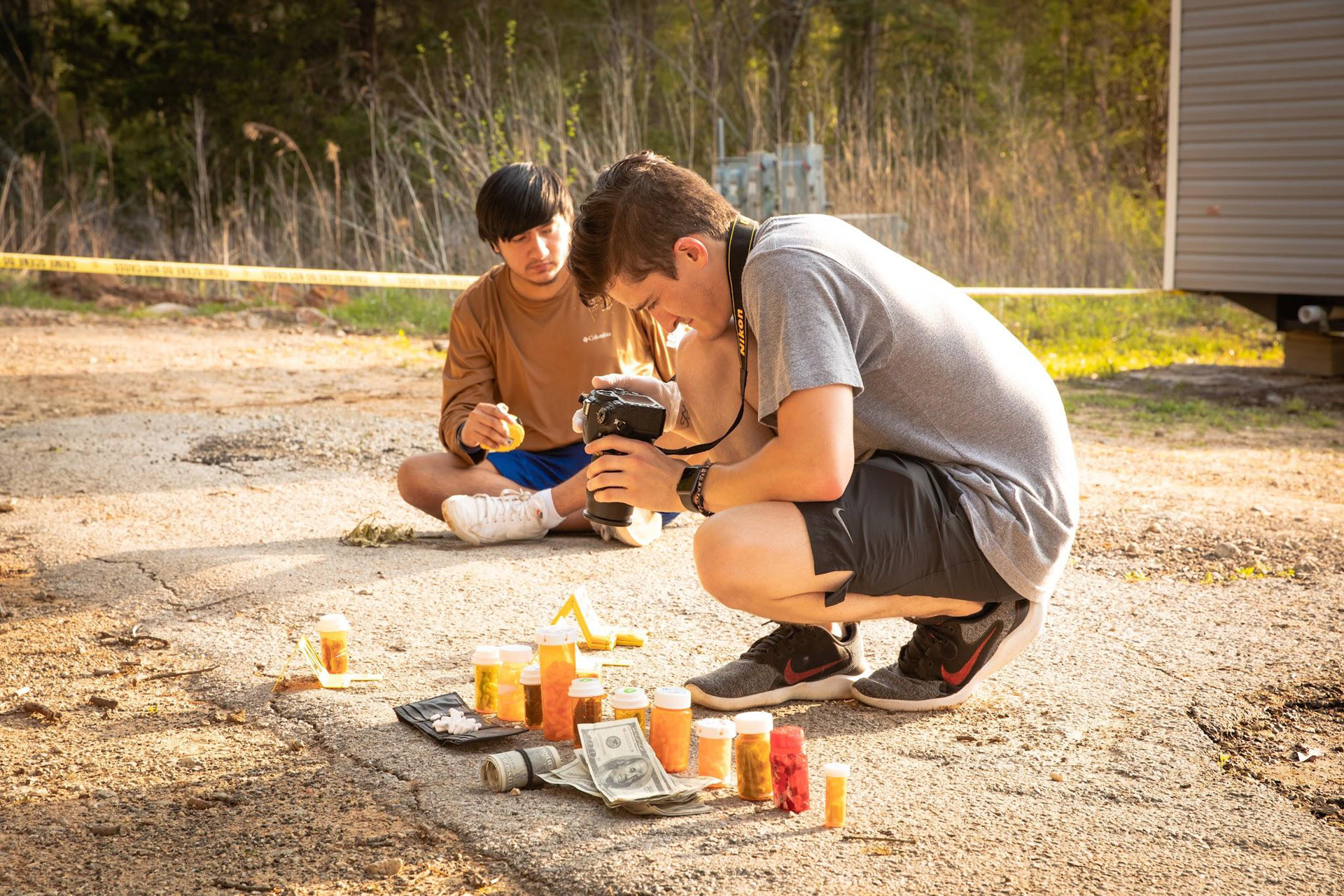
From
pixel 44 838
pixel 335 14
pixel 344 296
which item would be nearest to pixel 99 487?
pixel 44 838

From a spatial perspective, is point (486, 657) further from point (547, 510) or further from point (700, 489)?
point (547, 510)

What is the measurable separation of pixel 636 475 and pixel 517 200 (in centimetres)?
173

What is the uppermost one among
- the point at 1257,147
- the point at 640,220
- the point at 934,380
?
the point at 1257,147

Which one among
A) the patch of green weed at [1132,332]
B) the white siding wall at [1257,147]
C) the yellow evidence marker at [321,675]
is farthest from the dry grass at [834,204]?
the yellow evidence marker at [321,675]

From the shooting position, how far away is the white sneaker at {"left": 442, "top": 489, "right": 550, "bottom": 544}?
181 inches

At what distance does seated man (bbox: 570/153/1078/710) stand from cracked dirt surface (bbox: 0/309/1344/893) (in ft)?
1.38

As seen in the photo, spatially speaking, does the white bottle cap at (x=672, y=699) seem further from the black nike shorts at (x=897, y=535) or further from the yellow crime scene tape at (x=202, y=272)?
the yellow crime scene tape at (x=202, y=272)

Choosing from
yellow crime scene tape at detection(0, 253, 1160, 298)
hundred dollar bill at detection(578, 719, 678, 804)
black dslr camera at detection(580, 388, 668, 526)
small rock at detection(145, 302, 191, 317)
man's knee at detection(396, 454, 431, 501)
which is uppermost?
yellow crime scene tape at detection(0, 253, 1160, 298)

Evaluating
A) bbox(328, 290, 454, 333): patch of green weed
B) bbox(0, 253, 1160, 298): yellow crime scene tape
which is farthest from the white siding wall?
bbox(328, 290, 454, 333): patch of green weed

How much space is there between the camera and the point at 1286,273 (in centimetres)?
928

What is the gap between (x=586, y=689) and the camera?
2727mm

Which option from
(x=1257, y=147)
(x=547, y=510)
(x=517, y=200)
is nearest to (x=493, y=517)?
(x=547, y=510)

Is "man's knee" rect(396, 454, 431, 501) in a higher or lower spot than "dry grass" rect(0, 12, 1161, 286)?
lower

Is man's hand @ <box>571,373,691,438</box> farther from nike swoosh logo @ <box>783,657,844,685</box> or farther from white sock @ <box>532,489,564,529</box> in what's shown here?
white sock @ <box>532,489,564,529</box>
